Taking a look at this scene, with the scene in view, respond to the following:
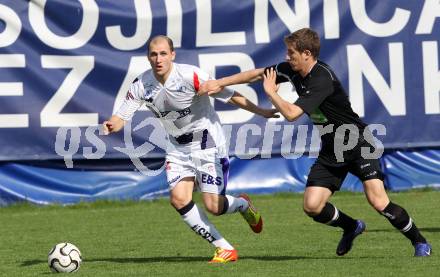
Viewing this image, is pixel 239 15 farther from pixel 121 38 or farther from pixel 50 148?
pixel 50 148

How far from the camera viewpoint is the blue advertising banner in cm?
1548

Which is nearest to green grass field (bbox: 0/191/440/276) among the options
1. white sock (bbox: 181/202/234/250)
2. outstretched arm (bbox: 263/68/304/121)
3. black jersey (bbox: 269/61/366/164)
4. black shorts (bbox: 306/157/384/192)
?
white sock (bbox: 181/202/234/250)

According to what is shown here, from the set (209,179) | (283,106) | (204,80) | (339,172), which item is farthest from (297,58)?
(209,179)

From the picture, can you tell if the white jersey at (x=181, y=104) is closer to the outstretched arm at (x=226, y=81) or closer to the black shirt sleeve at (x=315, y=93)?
the outstretched arm at (x=226, y=81)

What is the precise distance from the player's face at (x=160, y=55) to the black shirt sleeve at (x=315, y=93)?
131cm

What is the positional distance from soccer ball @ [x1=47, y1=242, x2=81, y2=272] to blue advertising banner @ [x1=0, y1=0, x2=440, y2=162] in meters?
6.36

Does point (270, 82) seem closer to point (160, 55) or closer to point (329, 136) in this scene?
point (329, 136)

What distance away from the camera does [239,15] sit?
633 inches

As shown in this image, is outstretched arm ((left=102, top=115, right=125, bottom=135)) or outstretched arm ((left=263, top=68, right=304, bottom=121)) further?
outstretched arm ((left=102, top=115, right=125, bottom=135))

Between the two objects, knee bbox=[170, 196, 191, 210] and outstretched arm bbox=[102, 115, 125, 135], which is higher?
outstretched arm bbox=[102, 115, 125, 135]

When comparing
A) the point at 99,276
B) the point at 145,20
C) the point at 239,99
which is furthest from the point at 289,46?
the point at 145,20

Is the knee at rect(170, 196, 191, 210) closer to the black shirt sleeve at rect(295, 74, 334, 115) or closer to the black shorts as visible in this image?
the black shorts

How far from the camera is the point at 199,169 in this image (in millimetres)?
9906

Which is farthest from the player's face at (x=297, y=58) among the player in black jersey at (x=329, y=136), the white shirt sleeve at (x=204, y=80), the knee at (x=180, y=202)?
the knee at (x=180, y=202)
